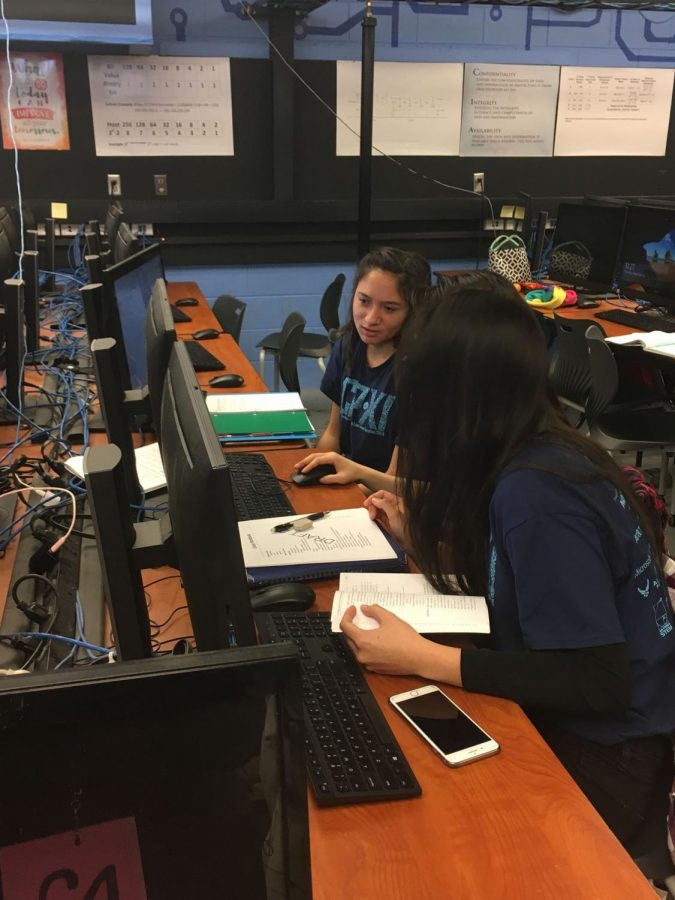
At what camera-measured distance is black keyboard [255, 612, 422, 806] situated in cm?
88

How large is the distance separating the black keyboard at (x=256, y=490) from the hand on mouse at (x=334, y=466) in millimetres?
79

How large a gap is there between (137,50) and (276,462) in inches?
123

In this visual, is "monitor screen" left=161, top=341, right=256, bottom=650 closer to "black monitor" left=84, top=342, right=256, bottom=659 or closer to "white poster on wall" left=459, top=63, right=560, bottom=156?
"black monitor" left=84, top=342, right=256, bottom=659

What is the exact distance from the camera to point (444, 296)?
1151 millimetres

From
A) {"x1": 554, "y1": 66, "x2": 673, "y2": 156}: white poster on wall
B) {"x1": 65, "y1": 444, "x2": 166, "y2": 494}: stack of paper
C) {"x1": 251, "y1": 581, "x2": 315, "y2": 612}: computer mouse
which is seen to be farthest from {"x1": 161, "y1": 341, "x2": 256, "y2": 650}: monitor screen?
{"x1": 554, "y1": 66, "x2": 673, "y2": 156}: white poster on wall

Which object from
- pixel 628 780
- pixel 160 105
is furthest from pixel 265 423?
pixel 160 105

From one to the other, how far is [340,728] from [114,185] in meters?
3.92

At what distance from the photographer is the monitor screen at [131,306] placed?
1.78 meters

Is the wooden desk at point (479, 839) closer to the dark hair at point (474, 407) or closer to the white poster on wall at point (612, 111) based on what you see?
the dark hair at point (474, 407)

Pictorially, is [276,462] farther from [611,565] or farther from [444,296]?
[611,565]

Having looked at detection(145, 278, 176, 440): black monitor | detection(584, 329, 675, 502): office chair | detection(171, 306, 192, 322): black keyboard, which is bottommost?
detection(584, 329, 675, 502): office chair

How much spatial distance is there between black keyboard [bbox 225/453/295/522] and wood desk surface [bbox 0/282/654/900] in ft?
2.20

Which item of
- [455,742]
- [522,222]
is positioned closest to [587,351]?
[522,222]

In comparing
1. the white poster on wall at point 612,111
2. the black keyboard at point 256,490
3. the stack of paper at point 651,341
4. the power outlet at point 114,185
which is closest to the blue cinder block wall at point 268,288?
the power outlet at point 114,185
